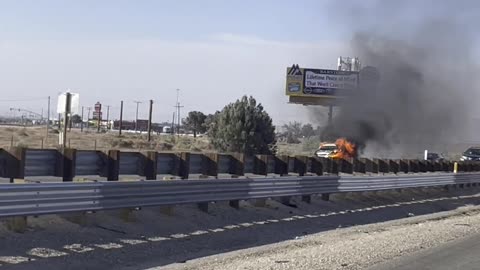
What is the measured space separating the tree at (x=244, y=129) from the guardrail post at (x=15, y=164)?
117 ft

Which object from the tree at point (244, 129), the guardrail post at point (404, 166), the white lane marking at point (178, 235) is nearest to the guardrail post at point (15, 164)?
the white lane marking at point (178, 235)

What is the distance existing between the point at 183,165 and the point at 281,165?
4.74 metres

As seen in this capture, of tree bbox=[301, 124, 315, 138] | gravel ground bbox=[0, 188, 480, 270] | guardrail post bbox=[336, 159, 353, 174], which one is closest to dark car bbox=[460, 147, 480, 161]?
tree bbox=[301, 124, 315, 138]

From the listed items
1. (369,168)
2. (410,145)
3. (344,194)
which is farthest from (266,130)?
(344,194)

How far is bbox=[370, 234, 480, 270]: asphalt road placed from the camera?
36.6 feet

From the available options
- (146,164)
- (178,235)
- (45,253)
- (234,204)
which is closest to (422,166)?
(234,204)

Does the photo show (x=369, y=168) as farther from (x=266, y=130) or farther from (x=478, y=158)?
(x=478, y=158)

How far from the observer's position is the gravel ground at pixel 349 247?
1096 centimetres

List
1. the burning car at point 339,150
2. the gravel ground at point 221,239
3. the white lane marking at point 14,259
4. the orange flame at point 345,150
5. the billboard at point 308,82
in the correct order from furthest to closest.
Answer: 1. the billboard at point 308,82
2. the burning car at point 339,150
3. the orange flame at point 345,150
4. the gravel ground at point 221,239
5. the white lane marking at point 14,259

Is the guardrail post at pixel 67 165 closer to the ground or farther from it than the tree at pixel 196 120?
closer to the ground

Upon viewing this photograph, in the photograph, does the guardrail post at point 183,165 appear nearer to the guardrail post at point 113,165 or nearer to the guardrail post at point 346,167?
the guardrail post at point 113,165

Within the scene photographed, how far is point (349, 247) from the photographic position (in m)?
13.2

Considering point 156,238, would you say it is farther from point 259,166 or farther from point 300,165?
point 300,165

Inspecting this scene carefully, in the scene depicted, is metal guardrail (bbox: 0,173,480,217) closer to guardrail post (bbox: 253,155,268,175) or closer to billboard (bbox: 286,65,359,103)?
guardrail post (bbox: 253,155,268,175)
